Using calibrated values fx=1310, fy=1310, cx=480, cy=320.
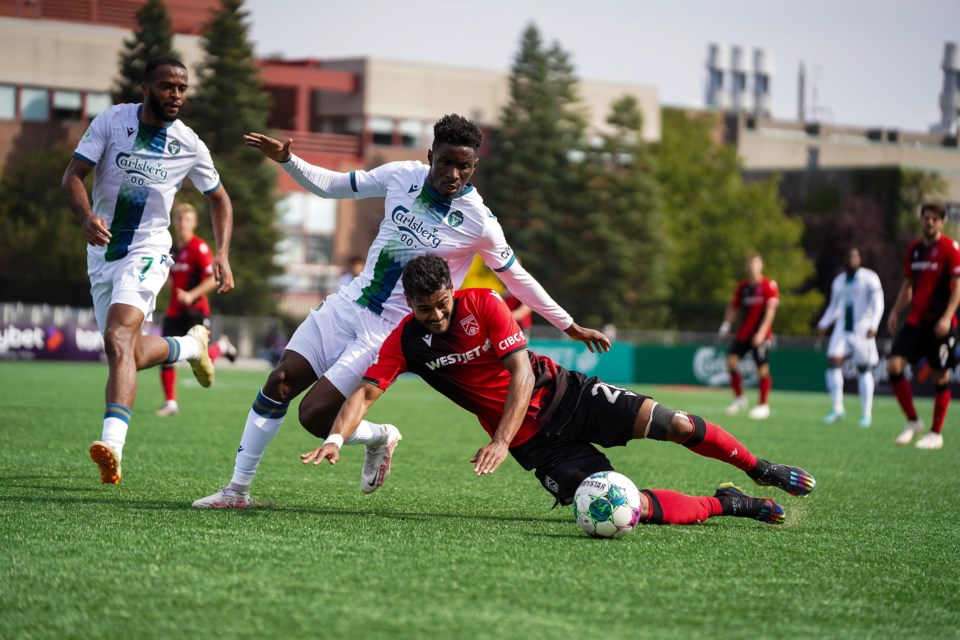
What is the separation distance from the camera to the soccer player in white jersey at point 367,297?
7.05m

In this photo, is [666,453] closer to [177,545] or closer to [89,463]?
[89,463]

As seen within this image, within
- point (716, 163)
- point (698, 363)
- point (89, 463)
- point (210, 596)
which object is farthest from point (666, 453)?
point (716, 163)

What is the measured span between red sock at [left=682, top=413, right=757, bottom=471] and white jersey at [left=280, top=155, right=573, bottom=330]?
93 cm

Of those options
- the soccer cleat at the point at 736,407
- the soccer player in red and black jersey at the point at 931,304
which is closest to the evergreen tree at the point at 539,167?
the soccer cleat at the point at 736,407

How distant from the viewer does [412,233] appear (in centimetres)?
712

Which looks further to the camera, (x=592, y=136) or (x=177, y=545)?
(x=592, y=136)

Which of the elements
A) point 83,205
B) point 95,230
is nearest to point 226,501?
point 95,230

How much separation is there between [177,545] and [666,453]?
7076mm

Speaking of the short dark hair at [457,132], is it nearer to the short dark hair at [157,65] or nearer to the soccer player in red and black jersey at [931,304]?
the short dark hair at [157,65]

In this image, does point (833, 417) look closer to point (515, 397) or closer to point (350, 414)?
point (515, 397)

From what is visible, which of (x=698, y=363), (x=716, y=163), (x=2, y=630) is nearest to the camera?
(x=2, y=630)

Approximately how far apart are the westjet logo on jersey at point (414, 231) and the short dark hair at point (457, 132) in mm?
509

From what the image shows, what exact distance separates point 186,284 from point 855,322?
9370 mm

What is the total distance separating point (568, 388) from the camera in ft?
22.5
